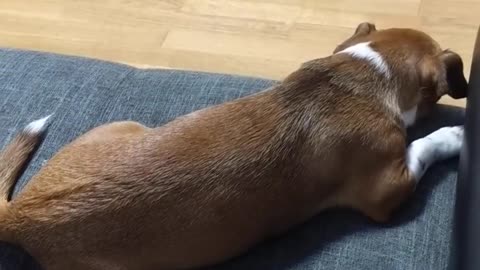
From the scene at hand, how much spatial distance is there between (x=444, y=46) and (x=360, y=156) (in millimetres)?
1070

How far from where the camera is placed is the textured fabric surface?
162 cm

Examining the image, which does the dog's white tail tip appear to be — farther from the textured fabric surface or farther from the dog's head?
the dog's head

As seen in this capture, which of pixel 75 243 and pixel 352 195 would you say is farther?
pixel 352 195

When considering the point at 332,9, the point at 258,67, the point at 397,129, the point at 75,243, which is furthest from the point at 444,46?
the point at 75,243

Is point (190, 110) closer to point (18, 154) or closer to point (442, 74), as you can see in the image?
point (18, 154)

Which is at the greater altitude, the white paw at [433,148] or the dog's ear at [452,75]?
the dog's ear at [452,75]

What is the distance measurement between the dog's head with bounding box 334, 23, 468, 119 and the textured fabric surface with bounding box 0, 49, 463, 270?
0.09 m

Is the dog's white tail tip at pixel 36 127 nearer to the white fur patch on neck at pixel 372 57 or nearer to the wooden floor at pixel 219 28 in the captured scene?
the white fur patch on neck at pixel 372 57

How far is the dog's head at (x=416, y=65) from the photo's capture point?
1.78 metres

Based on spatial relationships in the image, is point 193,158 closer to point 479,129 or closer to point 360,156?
point 360,156

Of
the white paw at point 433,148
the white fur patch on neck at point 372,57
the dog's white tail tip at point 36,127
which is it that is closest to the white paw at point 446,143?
the white paw at point 433,148

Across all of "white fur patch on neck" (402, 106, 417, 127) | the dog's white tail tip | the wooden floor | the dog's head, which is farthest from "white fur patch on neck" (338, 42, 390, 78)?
the wooden floor

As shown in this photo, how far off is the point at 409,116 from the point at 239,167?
45 centimetres

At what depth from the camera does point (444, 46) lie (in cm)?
264
